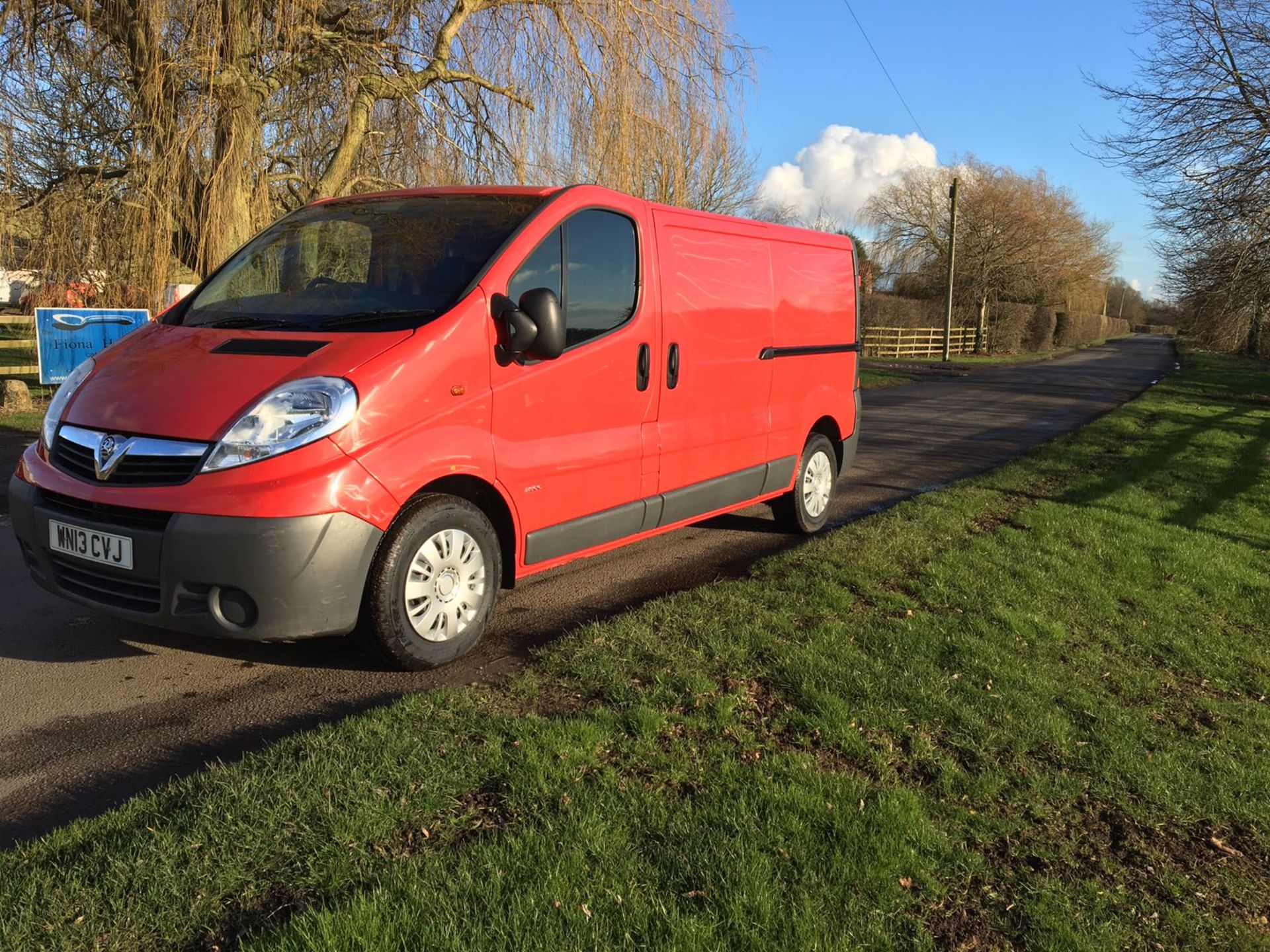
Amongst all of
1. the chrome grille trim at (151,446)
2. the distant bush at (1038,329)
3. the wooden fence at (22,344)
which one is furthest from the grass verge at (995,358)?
the chrome grille trim at (151,446)

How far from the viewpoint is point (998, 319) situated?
46844mm

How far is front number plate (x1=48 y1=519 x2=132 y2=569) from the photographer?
3.59 m

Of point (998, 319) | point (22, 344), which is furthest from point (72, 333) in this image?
point (998, 319)

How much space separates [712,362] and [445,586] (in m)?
2.30

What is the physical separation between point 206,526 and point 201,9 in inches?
305

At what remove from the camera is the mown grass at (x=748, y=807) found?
7.90 ft

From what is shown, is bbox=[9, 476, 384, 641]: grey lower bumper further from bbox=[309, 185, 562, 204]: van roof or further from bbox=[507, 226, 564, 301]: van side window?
bbox=[309, 185, 562, 204]: van roof

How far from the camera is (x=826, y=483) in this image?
7.36 metres

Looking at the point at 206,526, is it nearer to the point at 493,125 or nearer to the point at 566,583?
the point at 566,583

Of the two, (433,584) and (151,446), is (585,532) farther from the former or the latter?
(151,446)

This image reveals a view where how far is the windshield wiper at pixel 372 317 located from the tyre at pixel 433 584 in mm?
797

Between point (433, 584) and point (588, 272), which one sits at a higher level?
point (588, 272)

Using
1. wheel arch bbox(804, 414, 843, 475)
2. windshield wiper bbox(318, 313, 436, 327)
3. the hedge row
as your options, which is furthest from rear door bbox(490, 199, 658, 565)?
the hedge row

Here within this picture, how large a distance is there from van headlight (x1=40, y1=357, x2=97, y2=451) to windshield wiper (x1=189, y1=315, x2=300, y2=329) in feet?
1.69
